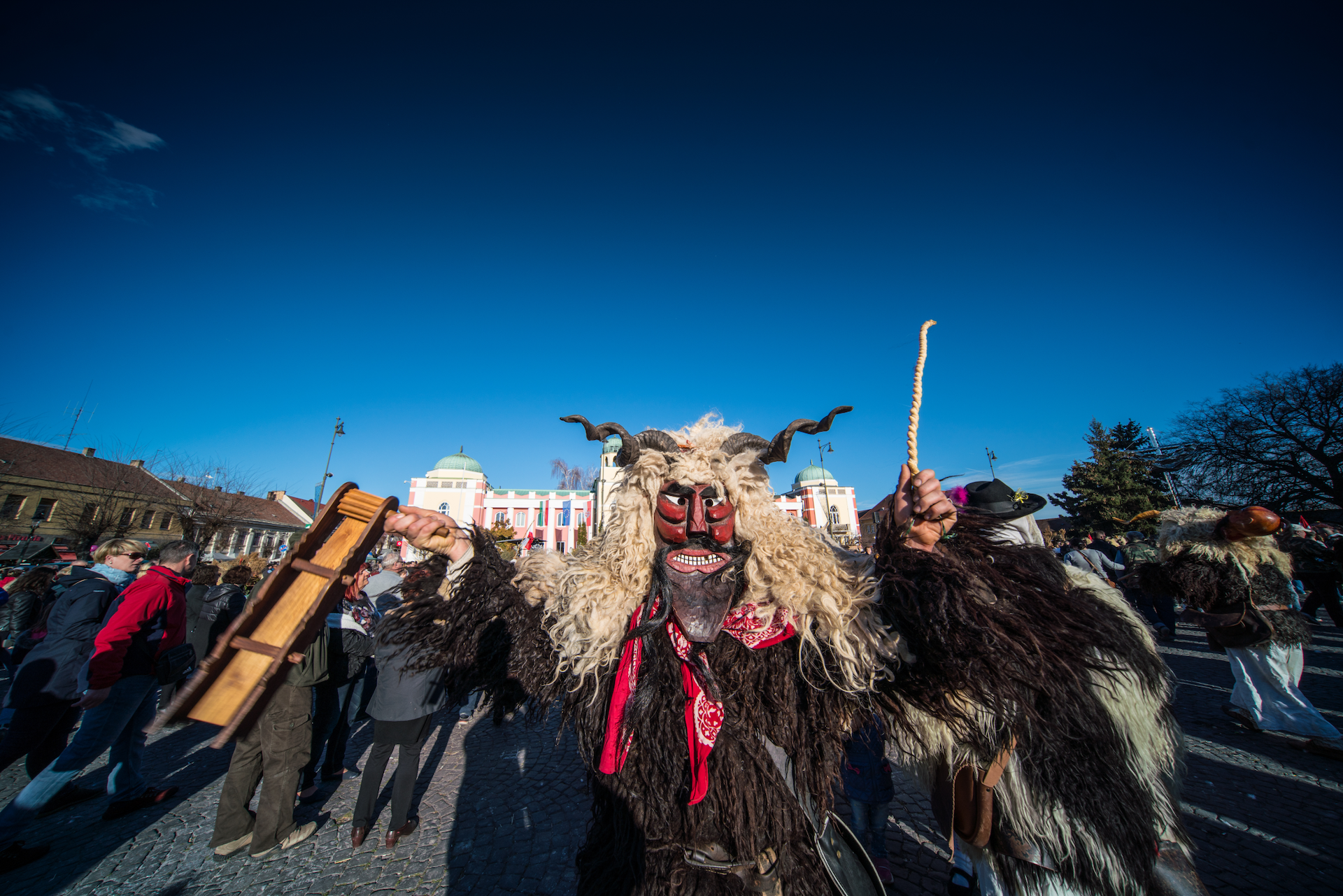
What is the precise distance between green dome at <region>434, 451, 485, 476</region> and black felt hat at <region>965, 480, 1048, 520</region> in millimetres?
51615

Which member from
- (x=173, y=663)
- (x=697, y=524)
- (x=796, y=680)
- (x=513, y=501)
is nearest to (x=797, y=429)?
(x=697, y=524)

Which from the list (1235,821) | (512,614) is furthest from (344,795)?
(1235,821)

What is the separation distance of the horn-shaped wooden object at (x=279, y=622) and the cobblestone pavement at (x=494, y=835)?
303 cm

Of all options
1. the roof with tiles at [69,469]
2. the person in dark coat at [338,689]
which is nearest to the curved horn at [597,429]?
the person in dark coat at [338,689]

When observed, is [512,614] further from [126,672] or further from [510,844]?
[126,672]

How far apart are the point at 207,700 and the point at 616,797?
55.9 inches

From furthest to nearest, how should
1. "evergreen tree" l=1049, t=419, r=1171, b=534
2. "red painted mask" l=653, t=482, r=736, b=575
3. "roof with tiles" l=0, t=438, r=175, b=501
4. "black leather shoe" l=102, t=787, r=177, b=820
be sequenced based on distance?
"roof with tiles" l=0, t=438, r=175, b=501 < "evergreen tree" l=1049, t=419, r=1171, b=534 < "black leather shoe" l=102, t=787, r=177, b=820 < "red painted mask" l=653, t=482, r=736, b=575

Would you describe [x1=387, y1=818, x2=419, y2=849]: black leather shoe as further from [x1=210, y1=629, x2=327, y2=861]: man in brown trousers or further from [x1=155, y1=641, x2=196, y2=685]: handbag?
[x1=155, y1=641, x2=196, y2=685]: handbag

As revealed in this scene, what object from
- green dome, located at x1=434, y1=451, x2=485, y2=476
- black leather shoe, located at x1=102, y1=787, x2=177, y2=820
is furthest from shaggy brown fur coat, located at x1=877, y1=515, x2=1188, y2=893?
green dome, located at x1=434, y1=451, x2=485, y2=476

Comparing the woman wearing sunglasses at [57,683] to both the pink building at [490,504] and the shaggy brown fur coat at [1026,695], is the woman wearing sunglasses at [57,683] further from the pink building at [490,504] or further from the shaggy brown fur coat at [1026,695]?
the pink building at [490,504]

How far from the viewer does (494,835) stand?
3.78 metres

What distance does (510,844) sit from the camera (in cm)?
365

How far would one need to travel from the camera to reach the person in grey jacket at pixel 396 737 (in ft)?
12.0

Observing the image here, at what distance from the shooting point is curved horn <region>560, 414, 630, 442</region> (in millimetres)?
2127
